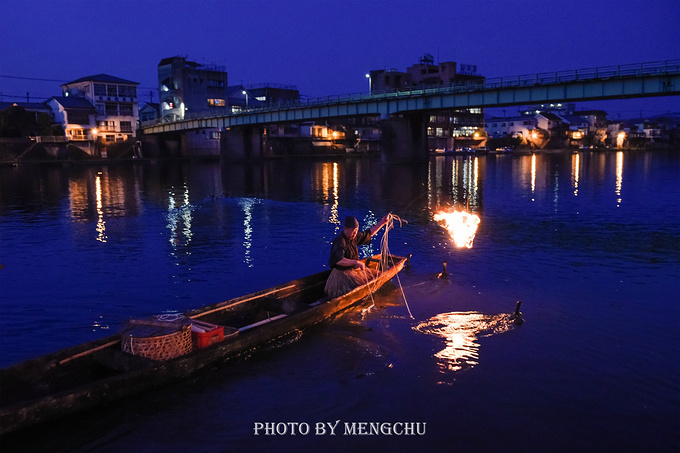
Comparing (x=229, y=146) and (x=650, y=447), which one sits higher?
(x=229, y=146)

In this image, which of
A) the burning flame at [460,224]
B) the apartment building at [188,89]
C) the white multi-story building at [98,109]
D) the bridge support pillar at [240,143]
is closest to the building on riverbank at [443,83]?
the apartment building at [188,89]

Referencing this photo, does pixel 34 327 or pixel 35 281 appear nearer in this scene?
pixel 34 327

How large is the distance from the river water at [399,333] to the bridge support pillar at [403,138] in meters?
46.5

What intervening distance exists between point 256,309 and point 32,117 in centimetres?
9126

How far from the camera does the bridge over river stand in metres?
49.0

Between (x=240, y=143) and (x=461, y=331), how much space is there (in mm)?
86271

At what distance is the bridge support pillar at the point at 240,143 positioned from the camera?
9256cm

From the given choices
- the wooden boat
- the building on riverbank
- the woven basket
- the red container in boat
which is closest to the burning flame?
the wooden boat

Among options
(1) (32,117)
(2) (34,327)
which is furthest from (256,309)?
(1) (32,117)

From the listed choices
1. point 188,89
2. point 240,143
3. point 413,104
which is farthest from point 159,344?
point 188,89

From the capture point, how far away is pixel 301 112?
77.9m

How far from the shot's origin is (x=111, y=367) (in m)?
8.53

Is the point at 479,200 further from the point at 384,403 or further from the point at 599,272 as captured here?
the point at 384,403

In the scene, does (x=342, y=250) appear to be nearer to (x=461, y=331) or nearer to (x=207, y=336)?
(x=461, y=331)
